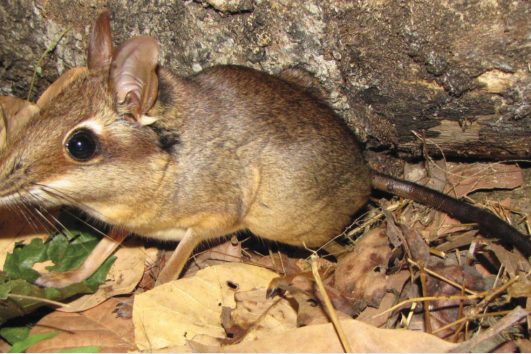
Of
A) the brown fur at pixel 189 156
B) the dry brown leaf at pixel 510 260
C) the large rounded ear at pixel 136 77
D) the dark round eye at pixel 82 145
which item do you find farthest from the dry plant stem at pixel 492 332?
the dark round eye at pixel 82 145

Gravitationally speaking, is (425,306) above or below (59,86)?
below

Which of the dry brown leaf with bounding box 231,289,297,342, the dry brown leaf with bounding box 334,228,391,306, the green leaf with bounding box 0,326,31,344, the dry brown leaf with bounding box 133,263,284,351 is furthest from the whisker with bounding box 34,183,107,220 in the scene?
the dry brown leaf with bounding box 334,228,391,306

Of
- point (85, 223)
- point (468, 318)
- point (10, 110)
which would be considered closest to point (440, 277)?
point (468, 318)

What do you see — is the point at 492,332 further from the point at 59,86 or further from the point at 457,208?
the point at 59,86

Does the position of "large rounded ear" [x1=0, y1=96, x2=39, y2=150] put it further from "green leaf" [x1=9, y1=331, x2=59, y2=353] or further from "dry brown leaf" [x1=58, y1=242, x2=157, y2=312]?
"green leaf" [x1=9, y1=331, x2=59, y2=353]

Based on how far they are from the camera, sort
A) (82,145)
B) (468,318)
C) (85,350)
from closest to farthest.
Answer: (82,145) < (468,318) < (85,350)

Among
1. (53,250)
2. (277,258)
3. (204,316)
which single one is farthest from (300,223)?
(53,250)

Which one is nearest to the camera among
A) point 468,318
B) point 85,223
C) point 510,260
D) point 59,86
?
point 468,318

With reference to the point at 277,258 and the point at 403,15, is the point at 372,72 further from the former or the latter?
the point at 277,258
